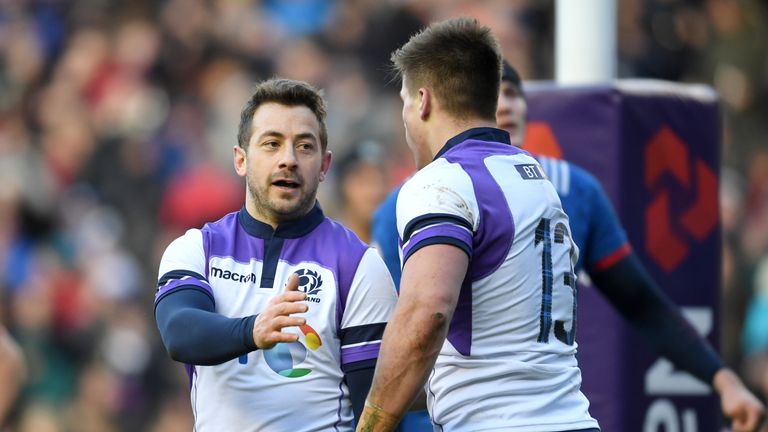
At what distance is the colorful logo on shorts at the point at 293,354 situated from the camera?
390 centimetres

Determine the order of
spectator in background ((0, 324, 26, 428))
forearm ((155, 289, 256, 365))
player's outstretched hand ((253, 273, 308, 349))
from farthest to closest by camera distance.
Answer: spectator in background ((0, 324, 26, 428)) → forearm ((155, 289, 256, 365)) → player's outstretched hand ((253, 273, 308, 349))

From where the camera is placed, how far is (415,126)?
4.00m

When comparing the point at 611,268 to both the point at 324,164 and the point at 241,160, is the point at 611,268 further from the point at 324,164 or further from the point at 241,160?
the point at 241,160

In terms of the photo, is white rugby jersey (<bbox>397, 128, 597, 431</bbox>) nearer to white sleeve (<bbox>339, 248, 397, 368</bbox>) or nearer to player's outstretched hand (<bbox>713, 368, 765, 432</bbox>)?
white sleeve (<bbox>339, 248, 397, 368</bbox>)

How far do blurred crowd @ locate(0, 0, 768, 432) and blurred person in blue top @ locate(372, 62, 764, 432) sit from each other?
4.79 m

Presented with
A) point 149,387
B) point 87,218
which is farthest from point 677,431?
point 87,218

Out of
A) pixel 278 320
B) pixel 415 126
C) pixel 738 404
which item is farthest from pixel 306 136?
pixel 738 404

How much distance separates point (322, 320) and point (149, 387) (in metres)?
6.87

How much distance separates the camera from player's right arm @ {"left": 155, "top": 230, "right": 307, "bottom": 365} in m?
3.51

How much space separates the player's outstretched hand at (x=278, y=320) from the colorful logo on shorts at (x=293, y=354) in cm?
34

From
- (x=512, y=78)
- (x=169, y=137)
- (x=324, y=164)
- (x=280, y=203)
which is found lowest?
(x=169, y=137)

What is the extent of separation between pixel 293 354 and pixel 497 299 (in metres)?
0.61

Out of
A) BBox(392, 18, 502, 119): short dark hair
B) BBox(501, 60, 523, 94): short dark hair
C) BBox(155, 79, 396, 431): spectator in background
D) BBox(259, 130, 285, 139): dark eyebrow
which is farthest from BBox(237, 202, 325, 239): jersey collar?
BBox(501, 60, 523, 94): short dark hair

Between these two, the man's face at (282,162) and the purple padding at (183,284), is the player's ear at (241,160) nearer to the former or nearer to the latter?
the man's face at (282,162)
